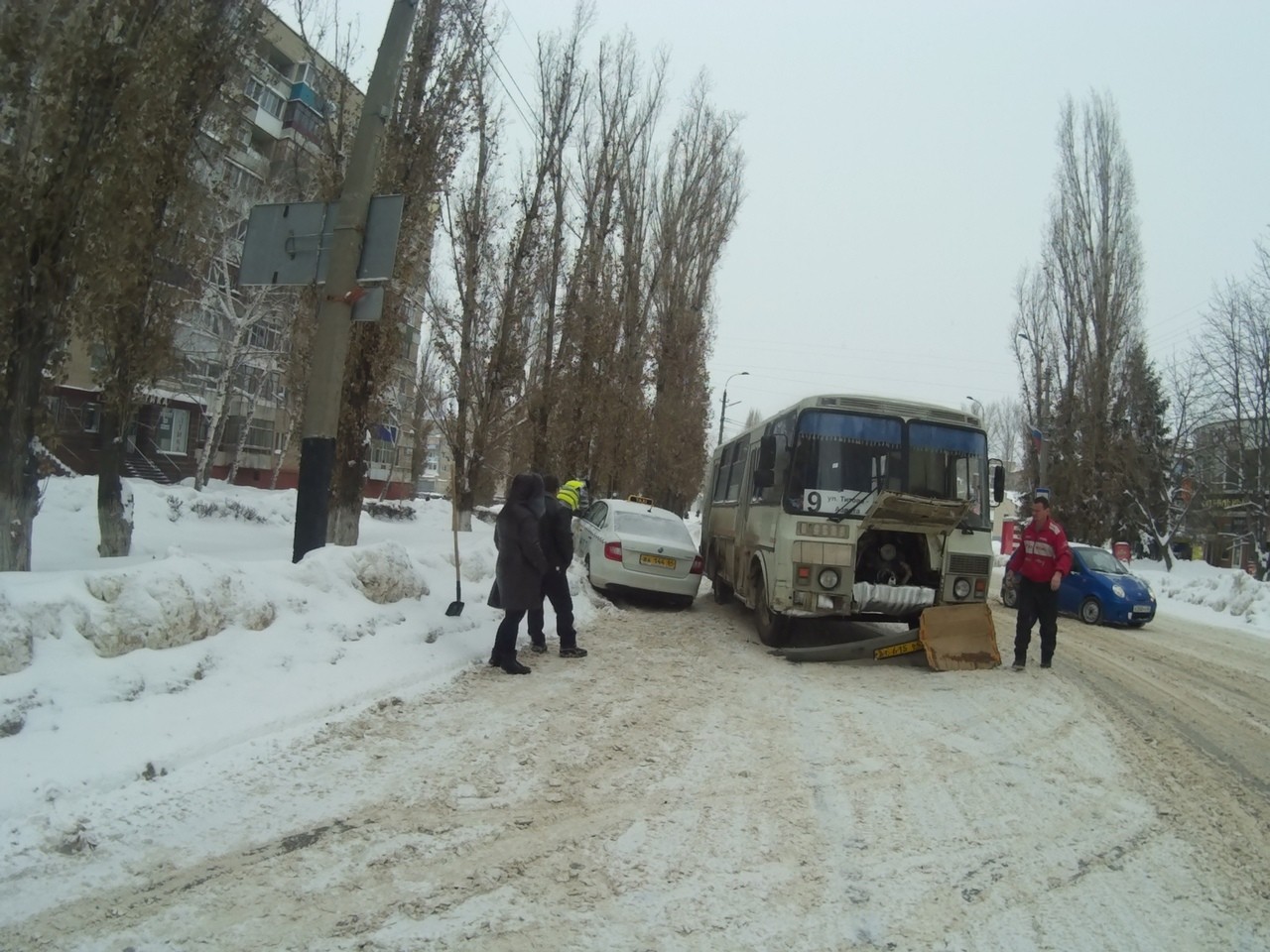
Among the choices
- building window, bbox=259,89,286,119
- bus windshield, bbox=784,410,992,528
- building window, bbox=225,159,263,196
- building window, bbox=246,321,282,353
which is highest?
building window, bbox=259,89,286,119

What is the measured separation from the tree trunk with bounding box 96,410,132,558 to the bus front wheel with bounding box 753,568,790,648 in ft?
28.6

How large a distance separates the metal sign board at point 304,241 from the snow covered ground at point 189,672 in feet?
9.67

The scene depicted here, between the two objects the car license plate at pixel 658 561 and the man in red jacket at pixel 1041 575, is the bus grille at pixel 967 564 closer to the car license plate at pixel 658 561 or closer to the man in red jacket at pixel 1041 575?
the man in red jacket at pixel 1041 575

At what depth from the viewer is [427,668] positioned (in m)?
7.02

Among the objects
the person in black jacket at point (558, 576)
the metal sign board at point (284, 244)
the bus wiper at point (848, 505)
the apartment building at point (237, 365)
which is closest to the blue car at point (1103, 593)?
the bus wiper at point (848, 505)

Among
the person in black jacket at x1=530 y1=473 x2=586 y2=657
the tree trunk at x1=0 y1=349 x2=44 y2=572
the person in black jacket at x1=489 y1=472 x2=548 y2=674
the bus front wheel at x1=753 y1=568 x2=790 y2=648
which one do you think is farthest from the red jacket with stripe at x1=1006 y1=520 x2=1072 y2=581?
the tree trunk at x1=0 y1=349 x2=44 y2=572

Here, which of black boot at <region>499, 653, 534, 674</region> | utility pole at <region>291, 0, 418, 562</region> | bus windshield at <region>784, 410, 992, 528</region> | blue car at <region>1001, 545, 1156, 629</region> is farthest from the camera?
blue car at <region>1001, 545, 1156, 629</region>

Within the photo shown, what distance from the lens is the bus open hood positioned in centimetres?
880

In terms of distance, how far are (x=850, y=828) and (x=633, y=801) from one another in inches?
43.9

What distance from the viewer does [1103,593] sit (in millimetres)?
15758

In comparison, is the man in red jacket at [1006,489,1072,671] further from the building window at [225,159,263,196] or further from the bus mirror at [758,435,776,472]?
the building window at [225,159,263,196]

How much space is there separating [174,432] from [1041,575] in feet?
117

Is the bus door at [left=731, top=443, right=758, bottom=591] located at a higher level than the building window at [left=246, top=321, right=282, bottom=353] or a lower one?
lower

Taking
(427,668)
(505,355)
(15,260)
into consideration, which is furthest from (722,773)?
(505,355)
